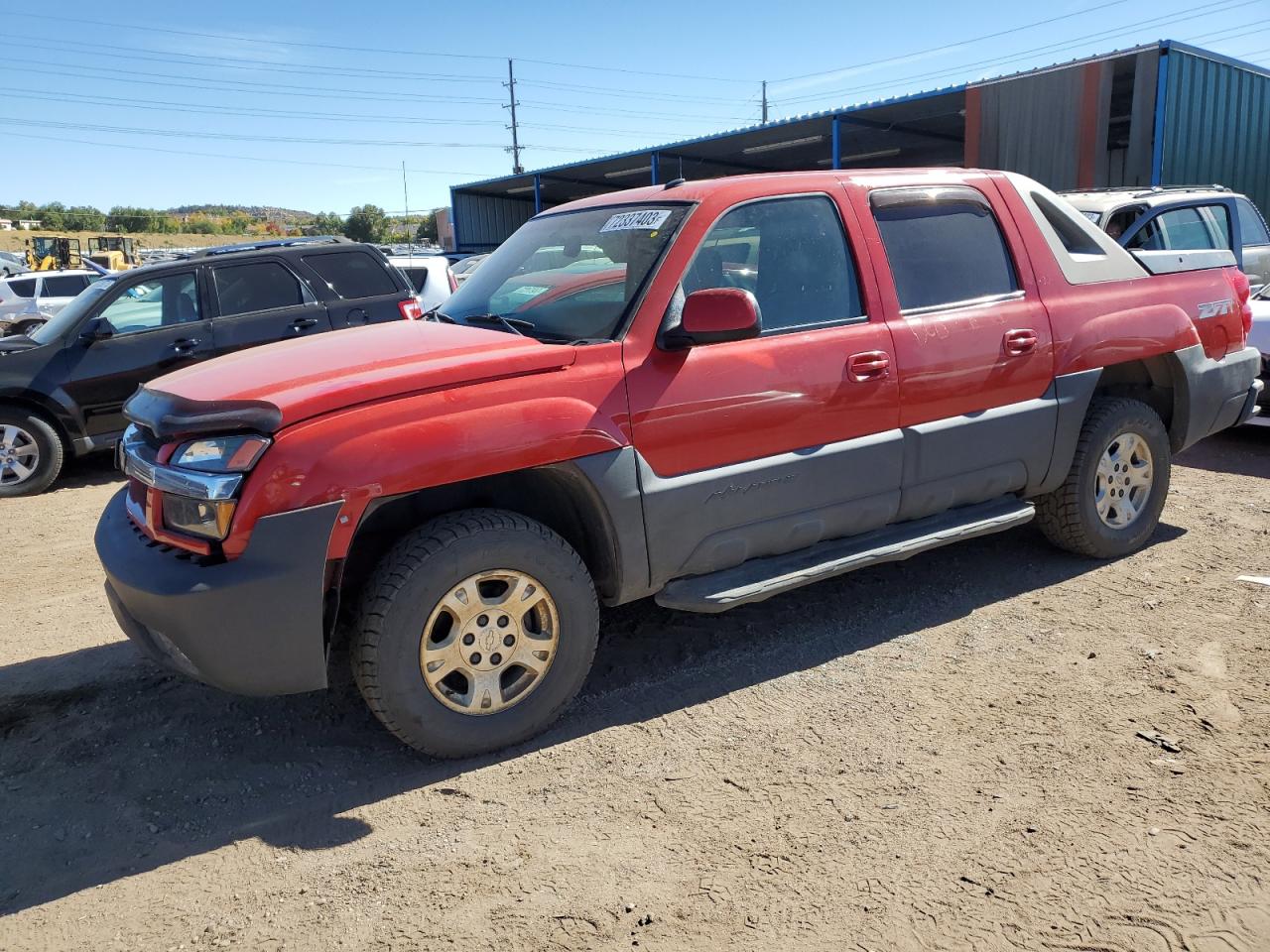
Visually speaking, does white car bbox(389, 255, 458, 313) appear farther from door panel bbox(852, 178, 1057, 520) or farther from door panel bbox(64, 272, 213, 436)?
door panel bbox(852, 178, 1057, 520)

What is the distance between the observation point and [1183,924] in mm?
2436

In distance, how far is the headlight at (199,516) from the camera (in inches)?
115

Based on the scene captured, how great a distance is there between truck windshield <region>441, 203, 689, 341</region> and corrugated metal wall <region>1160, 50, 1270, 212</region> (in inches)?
522

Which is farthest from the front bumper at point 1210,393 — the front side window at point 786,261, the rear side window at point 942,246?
the front side window at point 786,261

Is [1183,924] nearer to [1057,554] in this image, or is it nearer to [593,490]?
[593,490]

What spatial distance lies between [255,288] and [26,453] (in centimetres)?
230

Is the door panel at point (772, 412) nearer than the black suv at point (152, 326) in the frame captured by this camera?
Yes

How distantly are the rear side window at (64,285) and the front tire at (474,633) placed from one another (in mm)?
20760

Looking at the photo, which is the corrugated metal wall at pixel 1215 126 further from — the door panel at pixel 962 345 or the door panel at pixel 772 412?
the door panel at pixel 772 412

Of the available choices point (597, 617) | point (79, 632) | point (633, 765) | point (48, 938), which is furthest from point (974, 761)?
point (79, 632)

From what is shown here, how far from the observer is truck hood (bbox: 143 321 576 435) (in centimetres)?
301

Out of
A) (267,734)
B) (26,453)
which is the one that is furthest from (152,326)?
(267,734)

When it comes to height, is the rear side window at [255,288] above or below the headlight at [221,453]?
above

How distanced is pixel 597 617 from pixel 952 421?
6.06 ft
